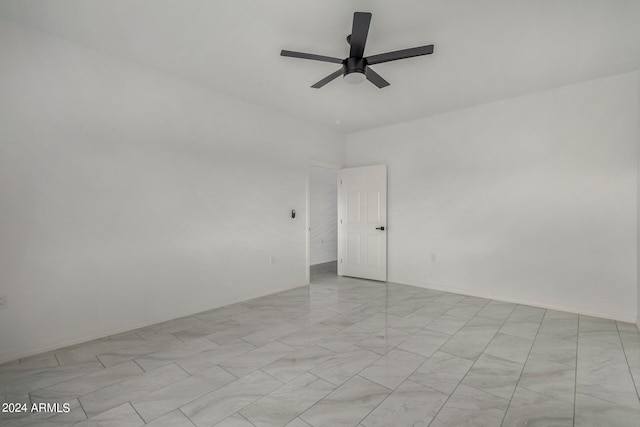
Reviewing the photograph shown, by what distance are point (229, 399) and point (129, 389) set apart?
0.73 metres

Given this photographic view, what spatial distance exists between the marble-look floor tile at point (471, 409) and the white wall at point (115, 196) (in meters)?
2.88

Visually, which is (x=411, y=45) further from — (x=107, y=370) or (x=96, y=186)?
(x=107, y=370)

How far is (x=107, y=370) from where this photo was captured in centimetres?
227

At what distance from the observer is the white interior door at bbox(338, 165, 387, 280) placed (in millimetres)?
5211

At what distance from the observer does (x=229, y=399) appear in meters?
1.92

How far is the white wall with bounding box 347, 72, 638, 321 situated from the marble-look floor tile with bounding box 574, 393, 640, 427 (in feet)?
6.95

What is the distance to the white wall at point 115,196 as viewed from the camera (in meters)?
2.44

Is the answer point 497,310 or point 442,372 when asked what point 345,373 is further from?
point 497,310

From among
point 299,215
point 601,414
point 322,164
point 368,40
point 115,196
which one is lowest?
point 601,414

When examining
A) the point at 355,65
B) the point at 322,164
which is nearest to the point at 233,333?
the point at 355,65

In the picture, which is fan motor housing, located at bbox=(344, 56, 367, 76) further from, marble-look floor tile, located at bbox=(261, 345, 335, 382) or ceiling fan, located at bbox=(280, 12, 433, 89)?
marble-look floor tile, located at bbox=(261, 345, 335, 382)

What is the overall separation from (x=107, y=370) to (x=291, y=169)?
331cm

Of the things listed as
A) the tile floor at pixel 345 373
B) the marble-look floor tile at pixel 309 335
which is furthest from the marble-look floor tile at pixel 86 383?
the marble-look floor tile at pixel 309 335

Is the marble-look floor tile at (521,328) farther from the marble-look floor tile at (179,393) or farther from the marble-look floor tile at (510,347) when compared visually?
the marble-look floor tile at (179,393)
